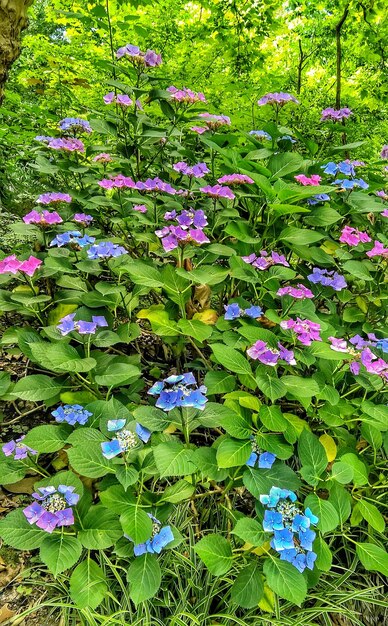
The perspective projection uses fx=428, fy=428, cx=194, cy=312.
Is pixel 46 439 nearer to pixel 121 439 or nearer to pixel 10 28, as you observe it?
pixel 121 439

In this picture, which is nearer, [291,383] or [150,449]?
[150,449]

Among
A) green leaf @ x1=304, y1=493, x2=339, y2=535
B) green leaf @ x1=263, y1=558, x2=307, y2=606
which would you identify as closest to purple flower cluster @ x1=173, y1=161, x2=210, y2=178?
green leaf @ x1=304, y1=493, x2=339, y2=535

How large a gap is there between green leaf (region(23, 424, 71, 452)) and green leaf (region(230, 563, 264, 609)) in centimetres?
55

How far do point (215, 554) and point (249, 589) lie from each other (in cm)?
11

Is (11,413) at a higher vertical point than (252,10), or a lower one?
lower

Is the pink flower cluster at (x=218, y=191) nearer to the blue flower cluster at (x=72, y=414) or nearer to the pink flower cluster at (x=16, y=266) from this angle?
the pink flower cluster at (x=16, y=266)

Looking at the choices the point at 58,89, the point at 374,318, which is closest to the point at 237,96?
the point at 58,89

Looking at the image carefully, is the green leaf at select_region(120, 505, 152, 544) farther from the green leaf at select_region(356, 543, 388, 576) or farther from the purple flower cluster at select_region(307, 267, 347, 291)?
the purple flower cluster at select_region(307, 267, 347, 291)

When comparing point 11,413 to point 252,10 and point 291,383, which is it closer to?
point 291,383

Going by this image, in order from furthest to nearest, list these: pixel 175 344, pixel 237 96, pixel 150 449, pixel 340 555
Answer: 1. pixel 237 96
2. pixel 175 344
3. pixel 340 555
4. pixel 150 449

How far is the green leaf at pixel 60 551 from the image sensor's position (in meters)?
0.94

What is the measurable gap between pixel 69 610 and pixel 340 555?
2.76 ft

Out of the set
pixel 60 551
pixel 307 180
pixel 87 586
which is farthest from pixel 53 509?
pixel 307 180

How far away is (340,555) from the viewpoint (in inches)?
54.5
